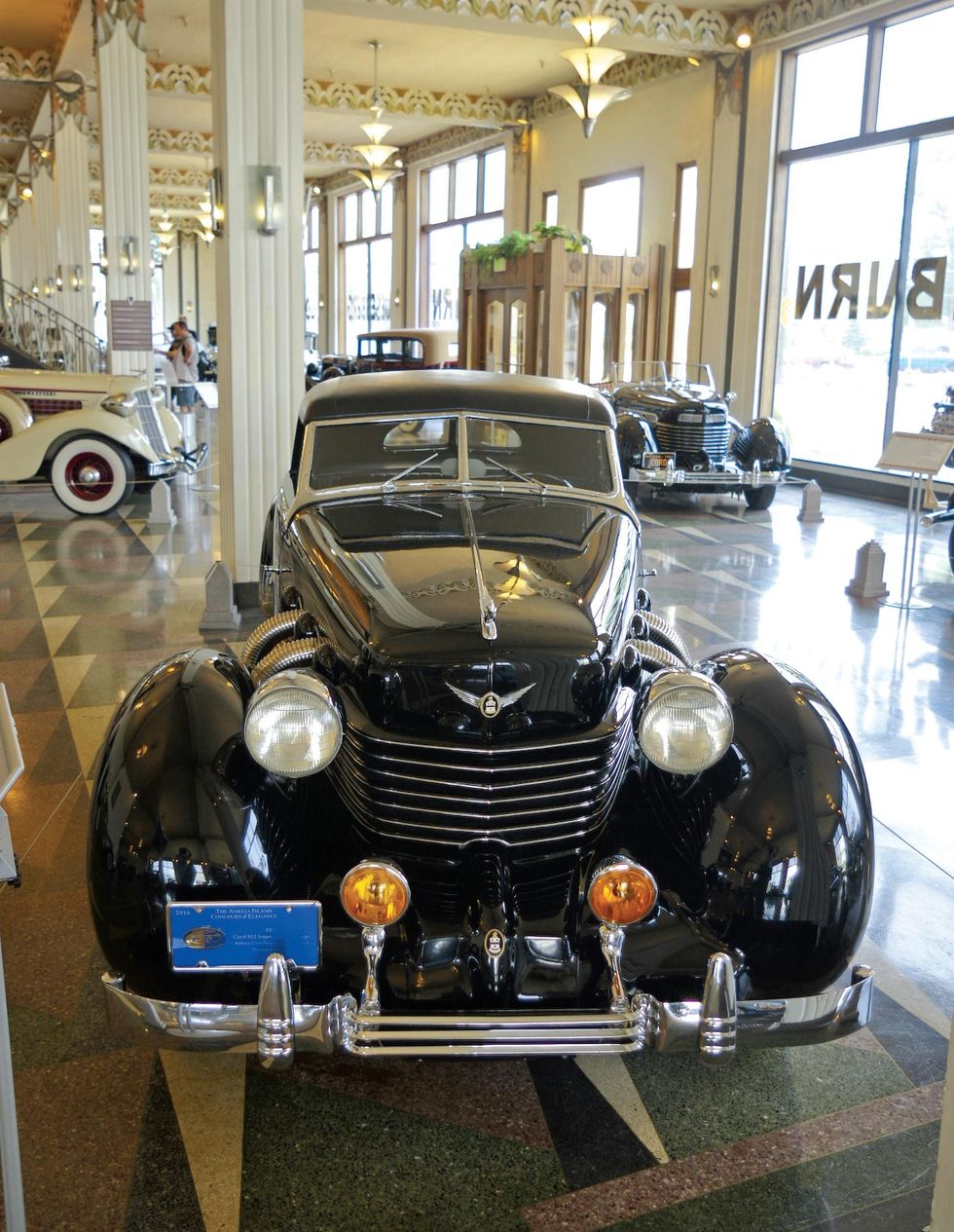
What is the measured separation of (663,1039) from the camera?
6.80 feet

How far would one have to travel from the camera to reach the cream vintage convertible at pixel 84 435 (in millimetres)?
9586

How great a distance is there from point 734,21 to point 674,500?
676 centimetres

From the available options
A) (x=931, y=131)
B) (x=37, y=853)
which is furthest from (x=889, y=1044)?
(x=931, y=131)

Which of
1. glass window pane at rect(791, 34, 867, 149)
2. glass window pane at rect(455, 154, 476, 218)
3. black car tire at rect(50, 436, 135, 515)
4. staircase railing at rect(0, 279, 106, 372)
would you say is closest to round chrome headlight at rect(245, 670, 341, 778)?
black car tire at rect(50, 436, 135, 515)

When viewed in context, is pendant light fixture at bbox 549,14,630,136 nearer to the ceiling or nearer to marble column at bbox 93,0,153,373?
the ceiling

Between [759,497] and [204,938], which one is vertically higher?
[204,938]

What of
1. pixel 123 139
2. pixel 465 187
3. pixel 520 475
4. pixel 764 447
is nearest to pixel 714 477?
pixel 764 447

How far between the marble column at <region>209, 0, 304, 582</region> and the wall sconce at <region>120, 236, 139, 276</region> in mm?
6268

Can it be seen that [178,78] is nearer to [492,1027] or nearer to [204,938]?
[204,938]

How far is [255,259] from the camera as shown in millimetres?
Answer: 6352

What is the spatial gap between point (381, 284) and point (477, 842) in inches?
1015

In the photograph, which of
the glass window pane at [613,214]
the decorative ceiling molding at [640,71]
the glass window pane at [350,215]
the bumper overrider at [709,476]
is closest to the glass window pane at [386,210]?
the glass window pane at [350,215]

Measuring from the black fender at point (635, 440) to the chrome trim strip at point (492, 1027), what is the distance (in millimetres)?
8349

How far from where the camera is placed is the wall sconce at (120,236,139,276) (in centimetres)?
1220
